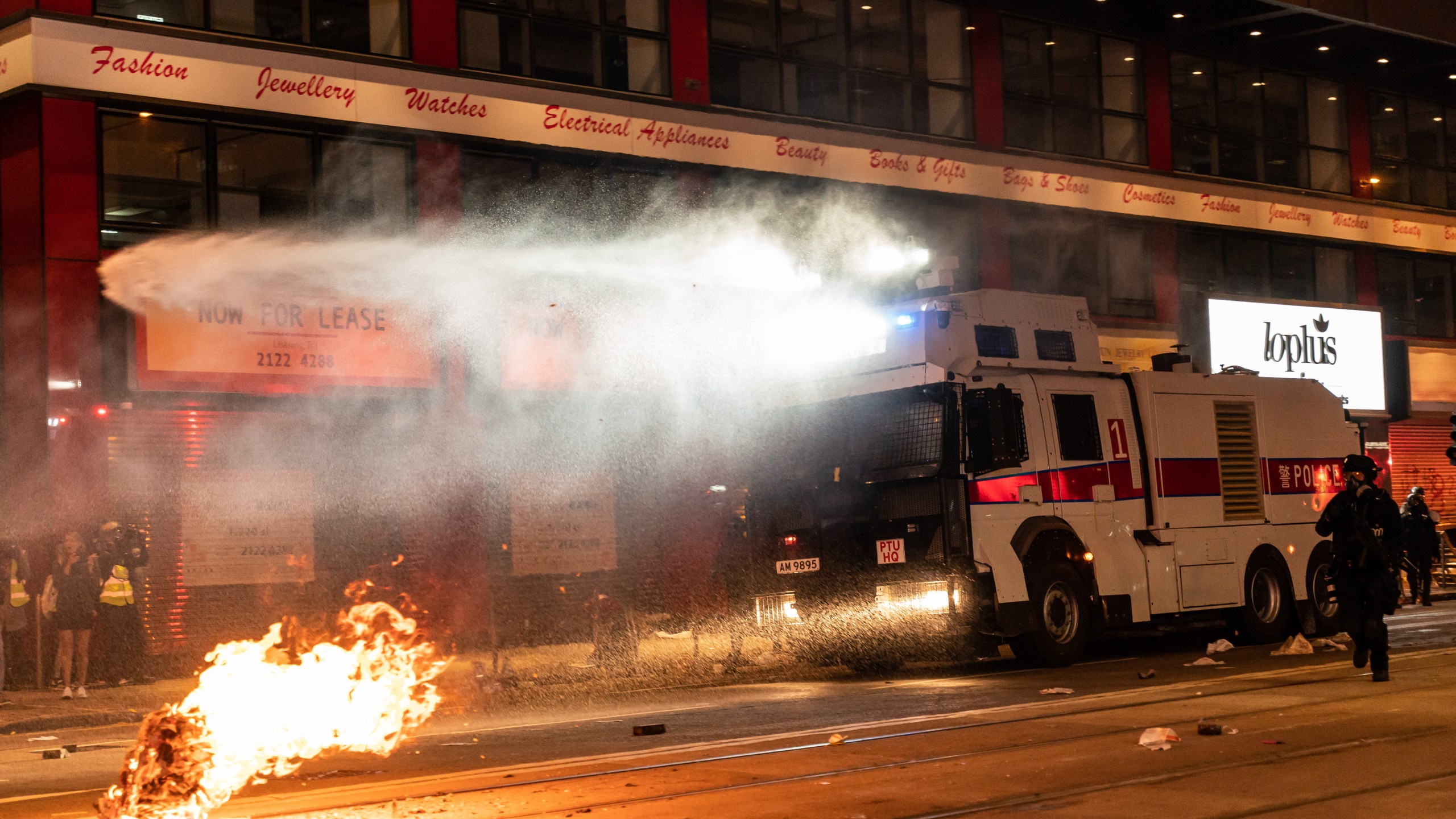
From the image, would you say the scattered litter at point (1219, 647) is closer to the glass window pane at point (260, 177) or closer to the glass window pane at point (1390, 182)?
the glass window pane at point (260, 177)

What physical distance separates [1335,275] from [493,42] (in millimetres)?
21231

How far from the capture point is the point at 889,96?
85.7 feet

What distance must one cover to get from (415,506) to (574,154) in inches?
225

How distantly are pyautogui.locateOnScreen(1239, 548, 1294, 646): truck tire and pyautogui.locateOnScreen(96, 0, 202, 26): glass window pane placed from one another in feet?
48.0

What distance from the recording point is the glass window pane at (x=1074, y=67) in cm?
2884

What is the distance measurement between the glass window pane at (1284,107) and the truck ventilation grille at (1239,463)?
54.9 ft

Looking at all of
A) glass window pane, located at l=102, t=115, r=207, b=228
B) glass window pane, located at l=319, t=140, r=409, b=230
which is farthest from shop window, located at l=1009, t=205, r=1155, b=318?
glass window pane, located at l=102, t=115, r=207, b=228

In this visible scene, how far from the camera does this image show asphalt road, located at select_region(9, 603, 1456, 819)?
873 centimetres

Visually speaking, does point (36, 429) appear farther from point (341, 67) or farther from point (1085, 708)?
point (1085, 708)

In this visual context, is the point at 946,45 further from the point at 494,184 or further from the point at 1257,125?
the point at 494,184

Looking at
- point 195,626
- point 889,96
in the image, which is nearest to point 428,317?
point 195,626

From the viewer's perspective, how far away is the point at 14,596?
54.2 ft

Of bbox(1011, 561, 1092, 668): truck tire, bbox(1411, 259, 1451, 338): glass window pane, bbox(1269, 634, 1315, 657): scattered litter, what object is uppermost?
bbox(1411, 259, 1451, 338): glass window pane

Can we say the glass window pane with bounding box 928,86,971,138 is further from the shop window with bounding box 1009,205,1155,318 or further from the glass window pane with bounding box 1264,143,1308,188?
the glass window pane with bounding box 1264,143,1308,188
